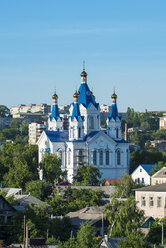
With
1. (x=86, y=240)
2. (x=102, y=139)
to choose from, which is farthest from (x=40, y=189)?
(x=86, y=240)

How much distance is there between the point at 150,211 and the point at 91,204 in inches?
310

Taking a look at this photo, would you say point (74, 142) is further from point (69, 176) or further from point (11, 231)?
point (11, 231)

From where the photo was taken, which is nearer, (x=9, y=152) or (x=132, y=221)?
(x=132, y=221)

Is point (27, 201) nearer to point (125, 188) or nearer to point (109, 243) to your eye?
point (125, 188)

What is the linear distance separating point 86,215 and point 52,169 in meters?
24.2

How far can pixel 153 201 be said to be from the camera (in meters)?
66.1

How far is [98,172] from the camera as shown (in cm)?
9506

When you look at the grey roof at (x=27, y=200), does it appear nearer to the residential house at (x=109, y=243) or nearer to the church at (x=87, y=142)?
the residential house at (x=109, y=243)

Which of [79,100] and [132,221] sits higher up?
[79,100]

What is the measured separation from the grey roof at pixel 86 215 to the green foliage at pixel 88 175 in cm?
2295

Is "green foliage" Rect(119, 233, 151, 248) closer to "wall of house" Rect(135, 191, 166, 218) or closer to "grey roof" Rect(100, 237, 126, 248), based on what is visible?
"grey roof" Rect(100, 237, 126, 248)

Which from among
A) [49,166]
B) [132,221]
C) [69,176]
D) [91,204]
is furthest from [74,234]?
[69,176]

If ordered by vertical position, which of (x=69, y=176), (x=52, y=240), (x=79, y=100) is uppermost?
(x=79, y=100)

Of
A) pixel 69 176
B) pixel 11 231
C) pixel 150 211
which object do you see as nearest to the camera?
pixel 11 231
